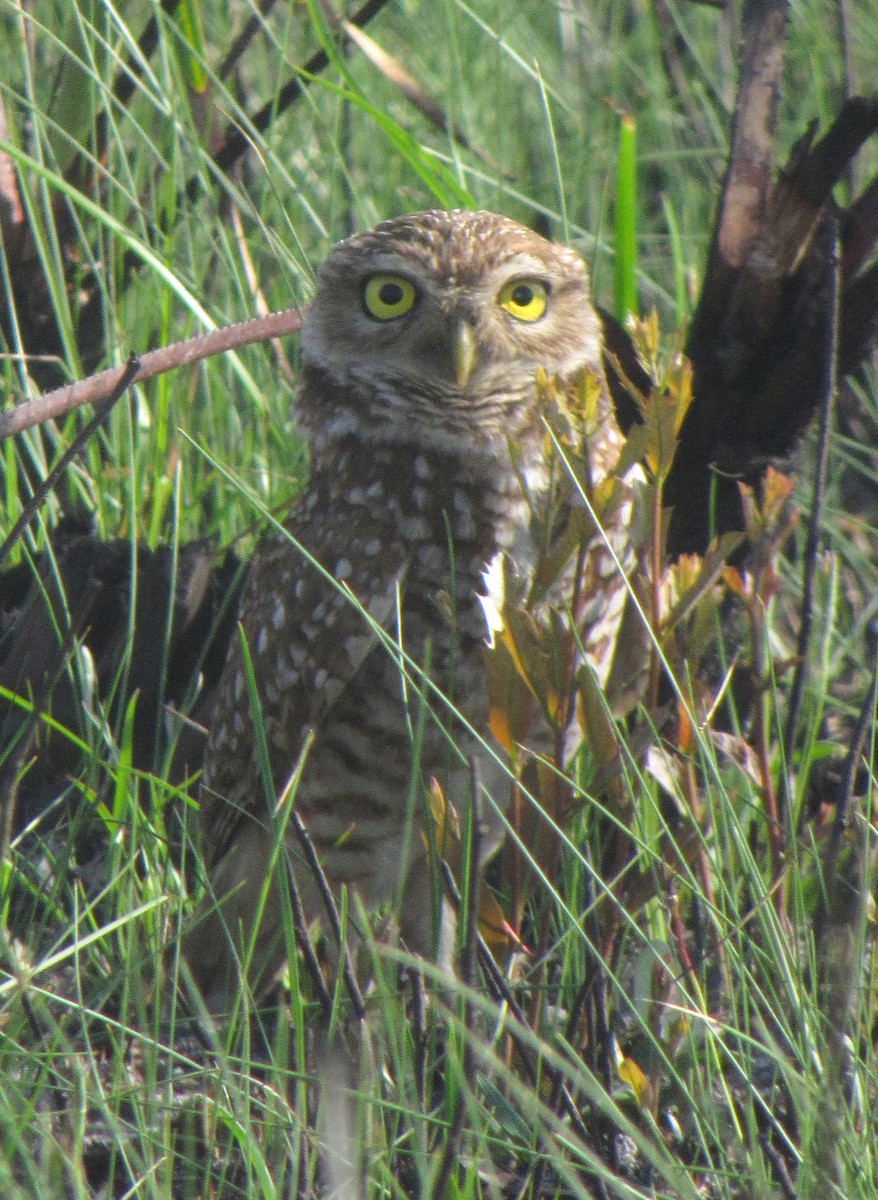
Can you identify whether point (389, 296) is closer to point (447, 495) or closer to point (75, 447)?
point (447, 495)

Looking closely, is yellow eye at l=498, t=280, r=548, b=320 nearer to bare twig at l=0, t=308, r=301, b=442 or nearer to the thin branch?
bare twig at l=0, t=308, r=301, b=442

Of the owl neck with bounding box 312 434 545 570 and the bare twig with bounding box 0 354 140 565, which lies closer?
the bare twig with bounding box 0 354 140 565

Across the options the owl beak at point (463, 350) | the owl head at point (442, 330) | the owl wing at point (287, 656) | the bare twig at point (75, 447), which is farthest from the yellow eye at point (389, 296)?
the bare twig at point (75, 447)

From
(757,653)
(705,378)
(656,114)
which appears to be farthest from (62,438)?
(656,114)

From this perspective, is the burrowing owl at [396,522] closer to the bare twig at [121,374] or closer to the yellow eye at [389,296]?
the yellow eye at [389,296]

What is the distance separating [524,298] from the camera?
7.49 ft

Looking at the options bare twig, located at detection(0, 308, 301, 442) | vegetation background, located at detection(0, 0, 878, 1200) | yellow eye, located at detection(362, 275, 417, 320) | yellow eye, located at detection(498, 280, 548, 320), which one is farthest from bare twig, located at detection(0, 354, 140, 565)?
yellow eye, located at detection(498, 280, 548, 320)

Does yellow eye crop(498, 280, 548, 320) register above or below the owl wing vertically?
above

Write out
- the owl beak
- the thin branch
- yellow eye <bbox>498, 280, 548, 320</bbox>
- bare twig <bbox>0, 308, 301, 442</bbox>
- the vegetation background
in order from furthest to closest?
yellow eye <bbox>498, 280, 548, 320</bbox>, the owl beak, bare twig <bbox>0, 308, 301, 442</bbox>, the thin branch, the vegetation background

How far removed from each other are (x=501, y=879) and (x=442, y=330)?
98 cm

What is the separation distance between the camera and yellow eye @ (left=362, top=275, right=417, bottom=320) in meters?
2.23

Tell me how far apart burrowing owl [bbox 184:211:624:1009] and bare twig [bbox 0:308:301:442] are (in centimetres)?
19

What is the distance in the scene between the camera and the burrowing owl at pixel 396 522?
2146 mm

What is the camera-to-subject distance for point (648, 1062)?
1917 mm
